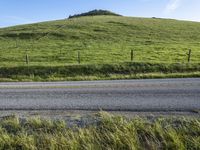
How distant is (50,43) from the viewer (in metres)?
49.7

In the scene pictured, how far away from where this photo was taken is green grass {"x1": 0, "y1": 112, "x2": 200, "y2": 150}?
7703 mm

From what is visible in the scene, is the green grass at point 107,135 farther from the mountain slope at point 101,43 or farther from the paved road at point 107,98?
the mountain slope at point 101,43

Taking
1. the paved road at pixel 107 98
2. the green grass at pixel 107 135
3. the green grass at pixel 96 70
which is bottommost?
the green grass at pixel 96 70

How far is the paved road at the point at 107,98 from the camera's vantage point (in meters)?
11.9

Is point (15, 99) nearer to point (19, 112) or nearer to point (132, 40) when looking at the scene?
point (19, 112)

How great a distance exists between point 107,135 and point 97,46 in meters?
→ 37.5

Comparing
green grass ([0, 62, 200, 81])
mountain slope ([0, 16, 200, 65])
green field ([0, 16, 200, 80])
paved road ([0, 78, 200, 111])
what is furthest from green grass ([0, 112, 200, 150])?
mountain slope ([0, 16, 200, 65])

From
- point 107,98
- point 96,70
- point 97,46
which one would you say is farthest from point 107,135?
point 97,46

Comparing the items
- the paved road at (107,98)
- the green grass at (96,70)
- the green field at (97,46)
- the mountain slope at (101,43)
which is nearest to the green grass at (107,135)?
the paved road at (107,98)

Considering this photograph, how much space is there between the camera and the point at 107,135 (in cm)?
806

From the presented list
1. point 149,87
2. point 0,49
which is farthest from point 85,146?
point 0,49

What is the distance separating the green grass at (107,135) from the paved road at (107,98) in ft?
8.27

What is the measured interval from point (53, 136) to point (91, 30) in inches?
2096

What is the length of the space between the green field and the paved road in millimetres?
8707
